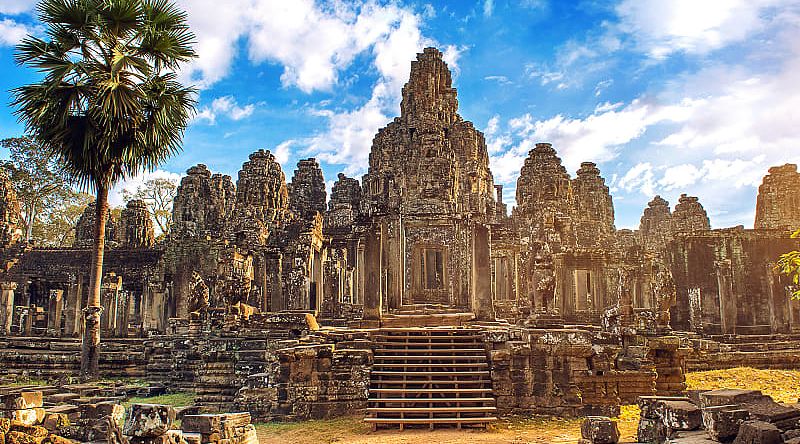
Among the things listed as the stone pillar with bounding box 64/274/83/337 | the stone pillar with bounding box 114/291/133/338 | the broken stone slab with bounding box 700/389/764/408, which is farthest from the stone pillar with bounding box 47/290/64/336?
the broken stone slab with bounding box 700/389/764/408

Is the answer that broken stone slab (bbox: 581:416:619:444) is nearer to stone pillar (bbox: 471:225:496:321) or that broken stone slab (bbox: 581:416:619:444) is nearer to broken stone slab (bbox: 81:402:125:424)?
broken stone slab (bbox: 81:402:125:424)

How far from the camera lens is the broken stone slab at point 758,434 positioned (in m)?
6.04

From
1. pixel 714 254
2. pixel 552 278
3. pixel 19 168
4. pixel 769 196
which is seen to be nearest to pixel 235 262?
pixel 552 278

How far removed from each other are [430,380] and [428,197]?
8.69m

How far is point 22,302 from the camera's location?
24.1m

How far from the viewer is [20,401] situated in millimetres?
7871

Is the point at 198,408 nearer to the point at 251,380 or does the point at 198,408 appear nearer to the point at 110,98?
the point at 251,380

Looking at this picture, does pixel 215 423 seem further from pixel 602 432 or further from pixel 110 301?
pixel 110 301

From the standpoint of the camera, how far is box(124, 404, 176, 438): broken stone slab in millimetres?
6723

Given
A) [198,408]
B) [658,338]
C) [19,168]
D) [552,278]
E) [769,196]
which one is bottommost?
[198,408]

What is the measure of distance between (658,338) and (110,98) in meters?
13.1

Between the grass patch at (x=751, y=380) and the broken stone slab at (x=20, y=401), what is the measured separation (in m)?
12.8

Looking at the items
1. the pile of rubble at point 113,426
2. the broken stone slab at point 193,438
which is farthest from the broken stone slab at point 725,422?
the broken stone slab at point 193,438

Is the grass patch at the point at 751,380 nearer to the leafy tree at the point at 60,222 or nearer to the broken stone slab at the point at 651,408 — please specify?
the broken stone slab at the point at 651,408
